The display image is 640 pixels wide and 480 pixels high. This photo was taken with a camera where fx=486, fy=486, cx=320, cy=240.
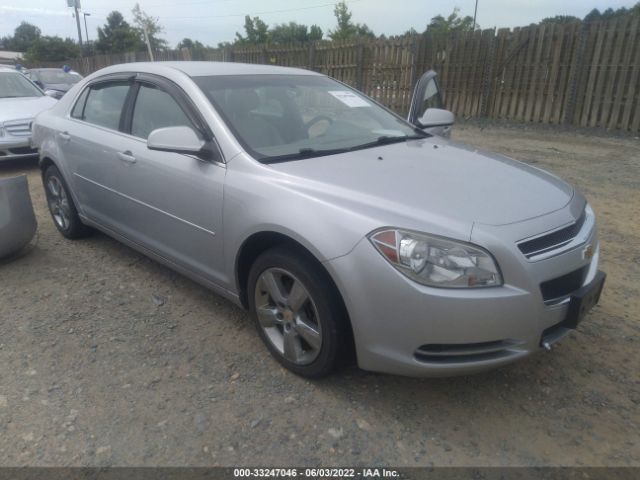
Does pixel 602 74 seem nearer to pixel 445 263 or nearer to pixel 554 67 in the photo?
pixel 554 67

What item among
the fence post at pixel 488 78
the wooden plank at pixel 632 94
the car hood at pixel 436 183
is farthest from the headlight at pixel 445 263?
the fence post at pixel 488 78

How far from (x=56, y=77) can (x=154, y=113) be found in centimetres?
1419

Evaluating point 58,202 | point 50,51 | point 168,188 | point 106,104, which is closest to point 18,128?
point 58,202

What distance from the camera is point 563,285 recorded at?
221 cm

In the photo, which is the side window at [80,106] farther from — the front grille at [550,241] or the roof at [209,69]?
the front grille at [550,241]

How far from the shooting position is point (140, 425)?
231cm

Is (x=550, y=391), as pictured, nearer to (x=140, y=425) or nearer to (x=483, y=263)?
(x=483, y=263)

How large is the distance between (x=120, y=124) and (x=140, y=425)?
231cm

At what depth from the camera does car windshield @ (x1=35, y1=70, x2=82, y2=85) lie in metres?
14.8

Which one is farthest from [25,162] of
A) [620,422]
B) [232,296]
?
[620,422]

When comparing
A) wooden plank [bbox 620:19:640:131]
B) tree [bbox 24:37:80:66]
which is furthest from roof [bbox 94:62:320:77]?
tree [bbox 24:37:80:66]

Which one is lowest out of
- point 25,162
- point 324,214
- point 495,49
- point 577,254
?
point 25,162

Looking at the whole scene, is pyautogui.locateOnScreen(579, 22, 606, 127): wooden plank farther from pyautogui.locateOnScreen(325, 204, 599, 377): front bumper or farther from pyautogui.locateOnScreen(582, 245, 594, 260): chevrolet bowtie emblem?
pyautogui.locateOnScreen(325, 204, 599, 377): front bumper

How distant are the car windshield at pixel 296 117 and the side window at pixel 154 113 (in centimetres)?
25
